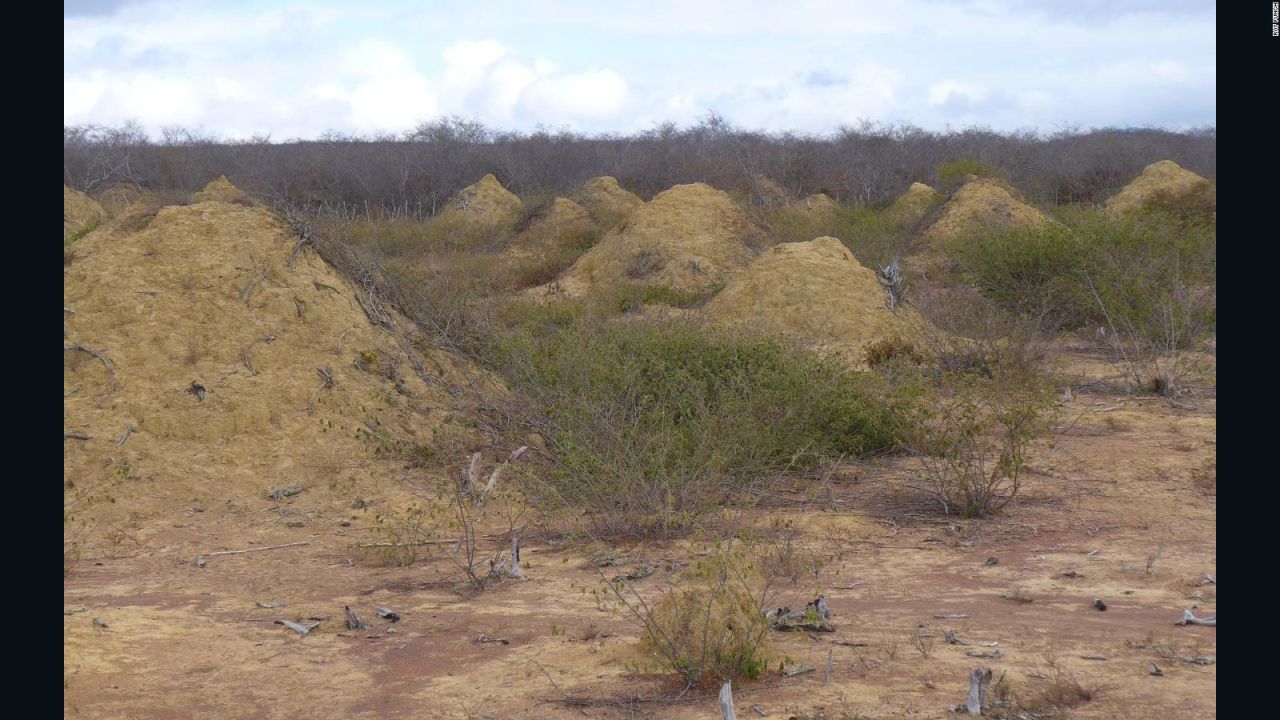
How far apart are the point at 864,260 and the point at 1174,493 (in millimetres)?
8660

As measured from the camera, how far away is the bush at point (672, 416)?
5.73m

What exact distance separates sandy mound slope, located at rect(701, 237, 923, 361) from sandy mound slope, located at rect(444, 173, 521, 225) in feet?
34.1

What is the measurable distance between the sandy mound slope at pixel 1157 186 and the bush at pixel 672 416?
12425mm

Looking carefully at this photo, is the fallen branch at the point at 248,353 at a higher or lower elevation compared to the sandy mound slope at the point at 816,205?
lower

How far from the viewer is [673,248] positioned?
47.1ft

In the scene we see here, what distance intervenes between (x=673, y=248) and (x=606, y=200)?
18.8 ft

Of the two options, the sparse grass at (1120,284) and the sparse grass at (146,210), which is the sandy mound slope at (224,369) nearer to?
the sparse grass at (146,210)

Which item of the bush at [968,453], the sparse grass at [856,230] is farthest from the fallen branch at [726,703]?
the sparse grass at [856,230]

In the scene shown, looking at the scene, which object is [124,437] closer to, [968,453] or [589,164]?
[968,453]

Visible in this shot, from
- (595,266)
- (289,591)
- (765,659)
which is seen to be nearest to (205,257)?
(289,591)

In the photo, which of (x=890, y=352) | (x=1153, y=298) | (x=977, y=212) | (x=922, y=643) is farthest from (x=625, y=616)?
(x=977, y=212)

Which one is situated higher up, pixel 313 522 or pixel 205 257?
pixel 205 257
